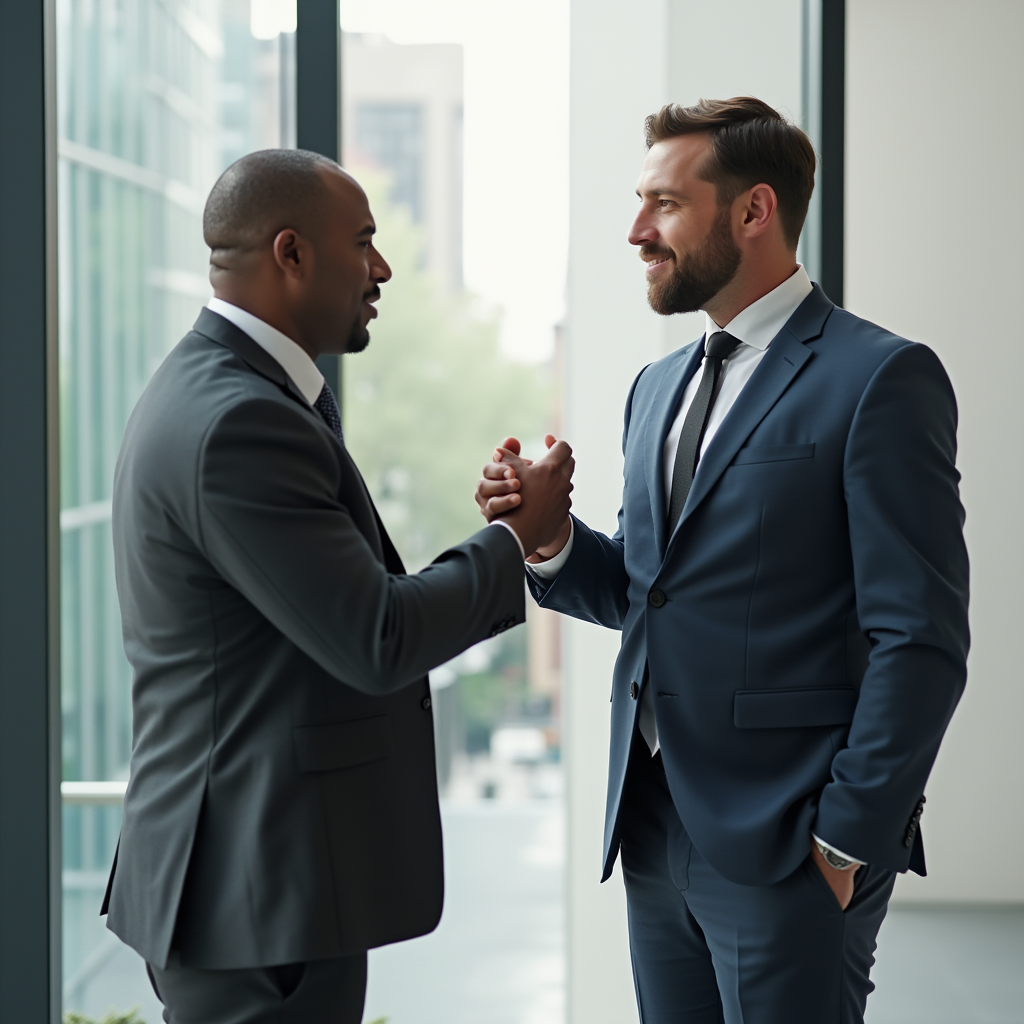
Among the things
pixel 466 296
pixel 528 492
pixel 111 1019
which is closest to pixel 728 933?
pixel 528 492

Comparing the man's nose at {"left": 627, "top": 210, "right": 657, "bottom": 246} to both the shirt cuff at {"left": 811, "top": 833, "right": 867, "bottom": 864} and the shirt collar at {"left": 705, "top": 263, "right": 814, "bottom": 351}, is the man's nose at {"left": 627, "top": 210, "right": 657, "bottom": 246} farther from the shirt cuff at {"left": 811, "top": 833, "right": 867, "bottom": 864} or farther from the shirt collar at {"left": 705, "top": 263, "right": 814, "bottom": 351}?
the shirt cuff at {"left": 811, "top": 833, "right": 867, "bottom": 864}

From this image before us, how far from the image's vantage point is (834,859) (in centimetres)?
134

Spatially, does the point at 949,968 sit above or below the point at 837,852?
below

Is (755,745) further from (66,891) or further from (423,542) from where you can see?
(423,542)

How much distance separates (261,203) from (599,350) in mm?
1889

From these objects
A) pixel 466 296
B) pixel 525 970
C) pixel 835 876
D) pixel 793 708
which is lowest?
pixel 525 970

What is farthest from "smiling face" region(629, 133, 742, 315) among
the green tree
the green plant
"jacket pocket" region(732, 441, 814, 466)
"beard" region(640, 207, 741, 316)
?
the green tree

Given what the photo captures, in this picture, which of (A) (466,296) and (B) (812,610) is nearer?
(B) (812,610)

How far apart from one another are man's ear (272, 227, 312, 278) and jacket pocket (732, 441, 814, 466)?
64 cm

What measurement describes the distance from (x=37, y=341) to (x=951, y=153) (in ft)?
9.56

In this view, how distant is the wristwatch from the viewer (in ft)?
4.36

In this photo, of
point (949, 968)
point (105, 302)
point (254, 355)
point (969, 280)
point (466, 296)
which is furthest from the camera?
point (466, 296)

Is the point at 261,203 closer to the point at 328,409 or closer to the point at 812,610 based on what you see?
A: the point at 328,409

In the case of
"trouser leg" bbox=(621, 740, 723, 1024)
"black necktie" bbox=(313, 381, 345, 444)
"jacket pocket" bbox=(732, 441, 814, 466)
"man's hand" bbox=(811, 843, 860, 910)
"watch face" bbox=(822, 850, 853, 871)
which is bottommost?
"trouser leg" bbox=(621, 740, 723, 1024)
